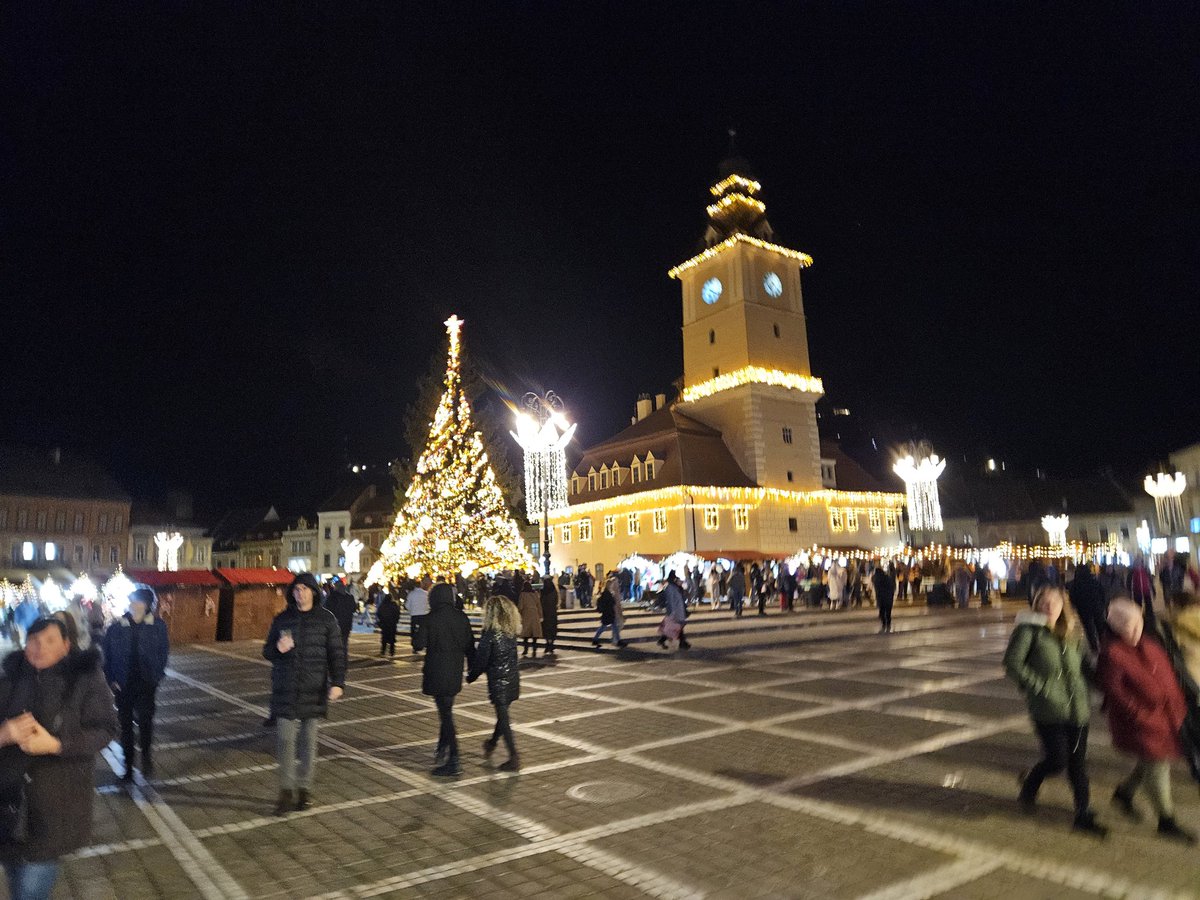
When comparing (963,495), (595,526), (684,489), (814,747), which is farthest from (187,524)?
(814,747)

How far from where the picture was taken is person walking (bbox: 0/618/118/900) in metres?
3.59

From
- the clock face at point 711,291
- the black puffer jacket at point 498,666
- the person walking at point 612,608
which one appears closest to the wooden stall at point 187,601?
the person walking at point 612,608

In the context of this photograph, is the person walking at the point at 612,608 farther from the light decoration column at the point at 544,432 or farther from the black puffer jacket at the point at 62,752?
the black puffer jacket at the point at 62,752

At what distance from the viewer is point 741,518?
45.9 meters

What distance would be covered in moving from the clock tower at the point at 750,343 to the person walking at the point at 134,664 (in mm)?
40729

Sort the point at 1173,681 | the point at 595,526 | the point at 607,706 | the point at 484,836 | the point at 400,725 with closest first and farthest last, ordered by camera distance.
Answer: the point at 1173,681
the point at 484,836
the point at 400,725
the point at 607,706
the point at 595,526

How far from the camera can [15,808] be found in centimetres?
361

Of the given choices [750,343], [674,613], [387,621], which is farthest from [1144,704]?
[750,343]

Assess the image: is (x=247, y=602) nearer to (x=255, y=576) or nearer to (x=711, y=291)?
(x=255, y=576)

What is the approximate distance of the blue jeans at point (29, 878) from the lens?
364cm

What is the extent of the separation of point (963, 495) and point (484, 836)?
81.6 m

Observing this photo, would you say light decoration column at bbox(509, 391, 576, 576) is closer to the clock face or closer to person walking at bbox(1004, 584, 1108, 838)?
person walking at bbox(1004, 584, 1108, 838)

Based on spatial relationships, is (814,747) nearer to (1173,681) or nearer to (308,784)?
(1173,681)

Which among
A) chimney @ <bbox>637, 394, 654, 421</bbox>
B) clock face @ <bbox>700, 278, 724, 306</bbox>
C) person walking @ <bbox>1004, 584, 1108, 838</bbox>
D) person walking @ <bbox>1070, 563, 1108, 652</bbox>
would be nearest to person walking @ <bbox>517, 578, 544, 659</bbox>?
person walking @ <bbox>1070, 563, 1108, 652</bbox>
